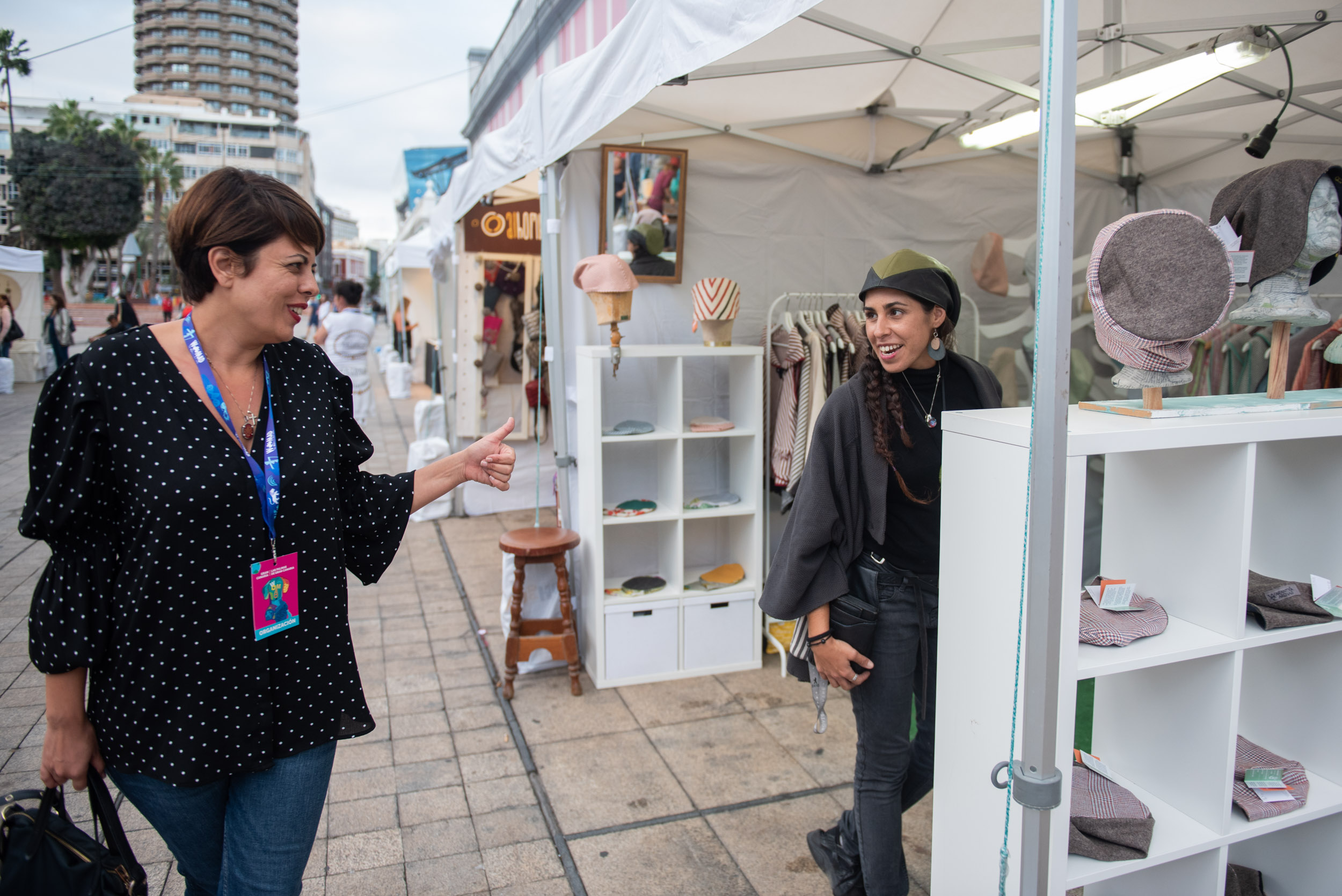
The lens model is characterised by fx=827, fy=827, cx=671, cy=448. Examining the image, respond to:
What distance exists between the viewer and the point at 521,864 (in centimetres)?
254

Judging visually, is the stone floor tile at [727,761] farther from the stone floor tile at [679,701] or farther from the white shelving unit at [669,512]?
the white shelving unit at [669,512]

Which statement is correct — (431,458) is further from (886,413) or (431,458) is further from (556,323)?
(886,413)

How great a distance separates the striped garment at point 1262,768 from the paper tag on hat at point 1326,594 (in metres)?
0.36

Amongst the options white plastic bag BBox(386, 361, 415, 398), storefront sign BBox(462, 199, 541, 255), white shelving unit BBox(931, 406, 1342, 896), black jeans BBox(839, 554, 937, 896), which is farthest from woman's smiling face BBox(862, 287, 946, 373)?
white plastic bag BBox(386, 361, 415, 398)

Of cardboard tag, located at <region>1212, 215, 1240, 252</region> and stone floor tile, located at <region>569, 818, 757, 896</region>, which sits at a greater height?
cardboard tag, located at <region>1212, 215, 1240, 252</region>

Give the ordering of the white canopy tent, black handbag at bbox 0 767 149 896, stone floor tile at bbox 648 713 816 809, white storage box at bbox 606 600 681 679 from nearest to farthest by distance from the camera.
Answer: black handbag at bbox 0 767 149 896
stone floor tile at bbox 648 713 816 809
the white canopy tent
white storage box at bbox 606 600 681 679

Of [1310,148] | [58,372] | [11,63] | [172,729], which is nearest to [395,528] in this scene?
[172,729]

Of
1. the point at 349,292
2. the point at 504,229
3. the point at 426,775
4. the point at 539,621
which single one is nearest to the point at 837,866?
the point at 426,775

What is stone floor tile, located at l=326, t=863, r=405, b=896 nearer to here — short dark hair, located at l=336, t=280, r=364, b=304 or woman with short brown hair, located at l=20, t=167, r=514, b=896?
woman with short brown hair, located at l=20, t=167, r=514, b=896

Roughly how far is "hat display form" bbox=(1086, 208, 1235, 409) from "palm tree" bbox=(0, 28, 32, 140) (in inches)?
191

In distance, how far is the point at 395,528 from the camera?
68.0 inches

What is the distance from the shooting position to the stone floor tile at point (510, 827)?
2.67 m

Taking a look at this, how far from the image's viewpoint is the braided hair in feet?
6.49

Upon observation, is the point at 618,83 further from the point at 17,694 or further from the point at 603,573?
the point at 17,694
